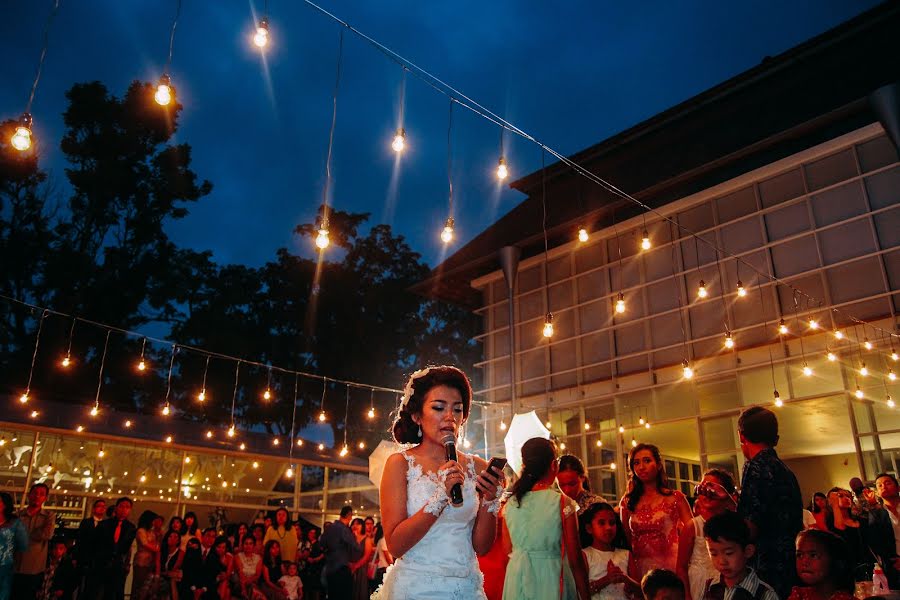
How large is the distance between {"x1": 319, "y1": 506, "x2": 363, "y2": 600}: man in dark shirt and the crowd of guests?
1 centimetres

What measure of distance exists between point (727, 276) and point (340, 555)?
770cm

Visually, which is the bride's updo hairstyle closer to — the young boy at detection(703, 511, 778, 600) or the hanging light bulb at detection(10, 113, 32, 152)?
the young boy at detection(703, 511, 778, 600)

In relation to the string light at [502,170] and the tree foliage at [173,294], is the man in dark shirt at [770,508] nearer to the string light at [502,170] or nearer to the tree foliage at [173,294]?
the string light at [502,170]

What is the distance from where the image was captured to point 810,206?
35.4 feet

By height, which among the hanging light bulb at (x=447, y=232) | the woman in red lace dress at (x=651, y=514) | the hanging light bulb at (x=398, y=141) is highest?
the hanging light bulb at (x=398, y=141)

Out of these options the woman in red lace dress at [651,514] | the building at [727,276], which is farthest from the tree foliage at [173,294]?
the woman in red lace dress at [651,514]

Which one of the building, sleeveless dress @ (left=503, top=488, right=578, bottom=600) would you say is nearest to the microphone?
sleeveless dress @ (left=503, top=488, right=578, bottom=600)

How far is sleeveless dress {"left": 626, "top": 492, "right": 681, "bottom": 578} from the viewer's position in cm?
423

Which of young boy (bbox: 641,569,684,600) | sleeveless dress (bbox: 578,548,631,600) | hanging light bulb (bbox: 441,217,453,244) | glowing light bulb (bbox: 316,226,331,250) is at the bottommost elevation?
young boy (bbox: 641,569,684,600)

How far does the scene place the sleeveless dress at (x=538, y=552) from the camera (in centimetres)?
375

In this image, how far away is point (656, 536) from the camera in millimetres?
4289

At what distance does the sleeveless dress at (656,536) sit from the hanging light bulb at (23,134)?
193 inches

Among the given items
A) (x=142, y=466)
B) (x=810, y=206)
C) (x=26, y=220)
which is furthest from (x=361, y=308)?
(x=810, y=206)

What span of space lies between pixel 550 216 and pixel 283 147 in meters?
67.1
